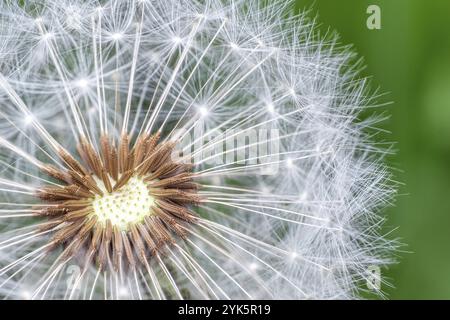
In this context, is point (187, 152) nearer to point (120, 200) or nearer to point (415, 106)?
point (120, 200)

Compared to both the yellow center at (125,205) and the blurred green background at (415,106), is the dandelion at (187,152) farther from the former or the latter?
the blurred green background at (415,106)

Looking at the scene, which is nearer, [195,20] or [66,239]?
[66,239]

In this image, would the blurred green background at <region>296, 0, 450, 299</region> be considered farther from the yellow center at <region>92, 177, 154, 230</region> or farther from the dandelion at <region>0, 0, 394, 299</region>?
the yellow center at <region>92, 177, 154, 230</region>

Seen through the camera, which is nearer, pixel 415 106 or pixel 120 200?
pixel 120 200

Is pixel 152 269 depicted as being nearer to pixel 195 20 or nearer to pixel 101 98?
pixel 101 98

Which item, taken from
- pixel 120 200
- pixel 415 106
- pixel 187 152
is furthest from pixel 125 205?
pixel 415 106

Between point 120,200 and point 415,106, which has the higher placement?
point 415,106

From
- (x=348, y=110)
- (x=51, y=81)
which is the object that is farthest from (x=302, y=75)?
(x=51, y=81)
